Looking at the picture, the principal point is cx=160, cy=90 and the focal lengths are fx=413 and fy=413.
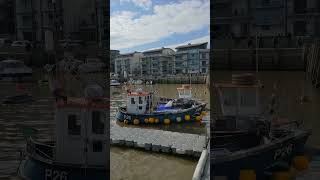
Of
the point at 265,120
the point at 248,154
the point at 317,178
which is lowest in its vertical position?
the point at 317,178

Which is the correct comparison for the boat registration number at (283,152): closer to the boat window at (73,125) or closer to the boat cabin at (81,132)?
the boat cabin at (81,132)

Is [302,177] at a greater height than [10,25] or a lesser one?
lesser

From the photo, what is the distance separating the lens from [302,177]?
89.4 inches

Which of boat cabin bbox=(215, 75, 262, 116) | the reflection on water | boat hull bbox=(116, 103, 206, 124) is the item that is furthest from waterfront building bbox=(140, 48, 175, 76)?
boat cabin bbox=(215, 75, 262, 116)

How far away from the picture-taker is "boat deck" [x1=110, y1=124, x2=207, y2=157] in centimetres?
531

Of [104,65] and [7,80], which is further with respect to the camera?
[7,80]

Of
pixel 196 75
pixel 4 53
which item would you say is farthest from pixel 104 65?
pixel 196 75

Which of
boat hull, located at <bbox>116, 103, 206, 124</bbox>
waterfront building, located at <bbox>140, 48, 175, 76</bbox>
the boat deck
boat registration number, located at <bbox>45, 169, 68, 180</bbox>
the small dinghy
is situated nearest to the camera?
boat registration number, located at <bbox>45, 169, 68, 180</bbox>

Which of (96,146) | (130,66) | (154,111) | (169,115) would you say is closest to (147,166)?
(96,146)

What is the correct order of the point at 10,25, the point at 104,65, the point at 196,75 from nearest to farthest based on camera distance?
the point at 104,65
the point at 10,25
the point at 196,75

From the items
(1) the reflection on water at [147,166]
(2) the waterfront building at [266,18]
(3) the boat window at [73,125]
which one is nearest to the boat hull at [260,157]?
(2) the waterfront building at [266,18]

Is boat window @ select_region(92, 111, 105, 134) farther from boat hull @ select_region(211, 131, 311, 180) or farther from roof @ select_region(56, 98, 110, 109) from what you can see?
boat hull @ select_region(211, 131, 311, 180)

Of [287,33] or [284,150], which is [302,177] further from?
[287,33]

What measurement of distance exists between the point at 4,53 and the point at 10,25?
0.55 ft
